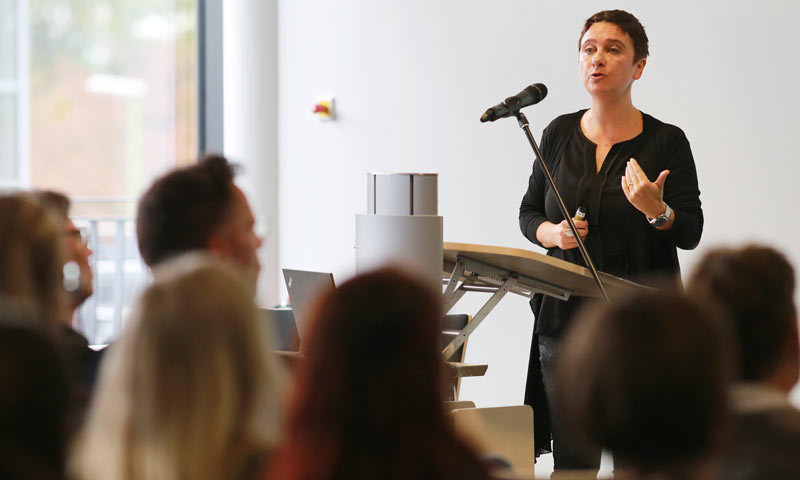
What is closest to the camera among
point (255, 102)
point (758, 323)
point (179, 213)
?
point (758, 323)

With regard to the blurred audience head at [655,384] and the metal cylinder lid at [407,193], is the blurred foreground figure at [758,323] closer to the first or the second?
the blurred audience head at [655,384]

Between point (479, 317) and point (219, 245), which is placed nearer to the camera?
point (219, 245)

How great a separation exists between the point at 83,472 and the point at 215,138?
4.45 m

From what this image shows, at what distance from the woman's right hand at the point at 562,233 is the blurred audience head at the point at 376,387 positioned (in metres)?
1.68

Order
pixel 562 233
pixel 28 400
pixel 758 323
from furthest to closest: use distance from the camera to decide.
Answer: pixel 562 233 < pixel 758 323 < pixel 28 400

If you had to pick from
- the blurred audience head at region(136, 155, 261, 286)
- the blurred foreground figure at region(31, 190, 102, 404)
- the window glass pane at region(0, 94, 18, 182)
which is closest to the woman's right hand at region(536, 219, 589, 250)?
the blurred audience head at region(136, 155, 261, 286)

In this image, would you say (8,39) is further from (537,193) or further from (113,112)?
(537,193)

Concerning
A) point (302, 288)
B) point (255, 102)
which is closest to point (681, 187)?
point (302, 288)

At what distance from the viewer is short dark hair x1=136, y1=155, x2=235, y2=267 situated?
1740 millimetres

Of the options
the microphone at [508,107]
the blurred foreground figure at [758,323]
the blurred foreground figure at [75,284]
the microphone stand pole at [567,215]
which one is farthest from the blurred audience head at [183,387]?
the microphone at [508,107]

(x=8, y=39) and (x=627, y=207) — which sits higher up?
(x=8, y=39)

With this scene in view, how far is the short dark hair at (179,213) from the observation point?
5.71 feet

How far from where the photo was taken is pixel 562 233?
2729 mm

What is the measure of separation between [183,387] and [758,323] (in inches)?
28.0
